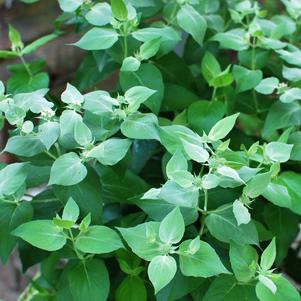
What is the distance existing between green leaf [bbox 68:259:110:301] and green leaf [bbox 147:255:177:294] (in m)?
0.09

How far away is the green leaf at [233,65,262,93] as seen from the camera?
28.6 inches

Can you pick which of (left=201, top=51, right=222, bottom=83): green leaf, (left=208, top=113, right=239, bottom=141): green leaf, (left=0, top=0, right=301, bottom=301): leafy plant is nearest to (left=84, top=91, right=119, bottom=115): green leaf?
(left=0, top=0, right=301, bottom=301): leafy plant

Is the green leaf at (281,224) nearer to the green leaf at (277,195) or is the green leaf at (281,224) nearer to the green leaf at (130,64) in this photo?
the green leaf at (277,195)

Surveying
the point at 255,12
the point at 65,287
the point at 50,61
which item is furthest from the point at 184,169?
the point at 50,61

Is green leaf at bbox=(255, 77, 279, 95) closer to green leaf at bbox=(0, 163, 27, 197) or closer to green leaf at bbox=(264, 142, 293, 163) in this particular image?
green leaf at bbox=(264, 142, 293, 163)

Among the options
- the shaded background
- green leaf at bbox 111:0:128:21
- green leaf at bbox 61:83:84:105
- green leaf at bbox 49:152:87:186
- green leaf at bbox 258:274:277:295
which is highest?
green leaf at bbox 111:0:128:21

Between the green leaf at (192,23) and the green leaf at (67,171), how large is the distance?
0.25 meters

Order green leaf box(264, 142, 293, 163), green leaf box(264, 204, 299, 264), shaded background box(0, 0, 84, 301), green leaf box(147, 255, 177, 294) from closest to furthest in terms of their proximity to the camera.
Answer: green leaf box(147, 255, 177, 294) < green leaf box(264, 142, 293, 163) < green leaf box(264, 204, 299, 264) < shaded background box(0, 0, 84, 301)

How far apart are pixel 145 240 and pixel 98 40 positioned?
249mm

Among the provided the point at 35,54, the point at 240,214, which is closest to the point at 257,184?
the point at 240,214

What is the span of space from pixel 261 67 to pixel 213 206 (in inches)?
10.1

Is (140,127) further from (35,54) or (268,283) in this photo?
(35,54)

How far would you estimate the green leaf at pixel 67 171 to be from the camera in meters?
0.54

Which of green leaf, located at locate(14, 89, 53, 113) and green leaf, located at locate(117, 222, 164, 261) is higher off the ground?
green leaf, located at locate(14, 89, 53, 113)
